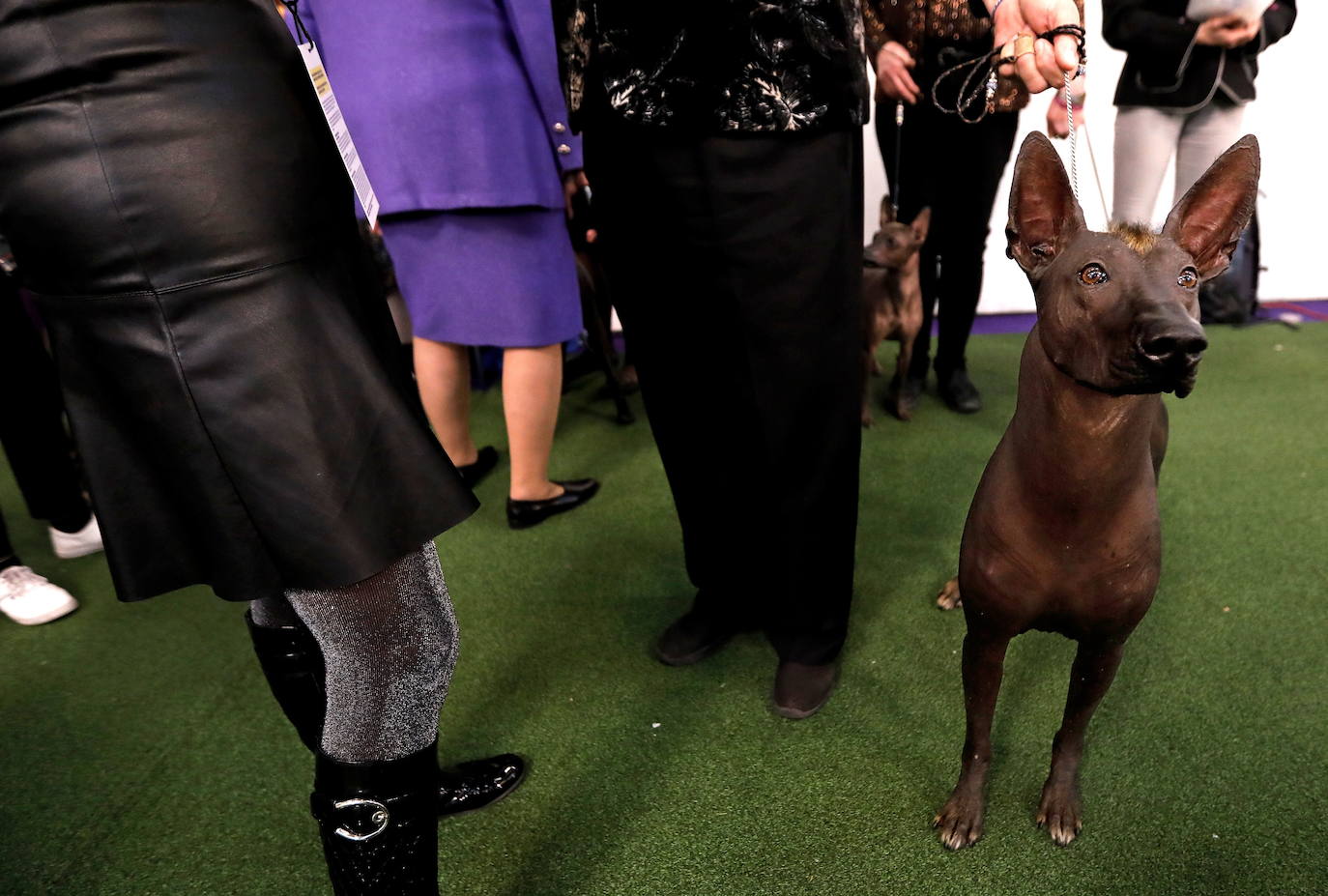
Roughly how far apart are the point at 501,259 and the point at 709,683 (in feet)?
3.93

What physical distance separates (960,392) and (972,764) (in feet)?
6.48

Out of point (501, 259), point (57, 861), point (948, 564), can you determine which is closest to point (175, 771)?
point (57, 861)

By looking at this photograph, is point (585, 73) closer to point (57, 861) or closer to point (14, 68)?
point (14, 68)

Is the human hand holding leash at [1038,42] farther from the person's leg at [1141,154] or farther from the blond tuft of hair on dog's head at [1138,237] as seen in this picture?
the person's leg at [1141,154]

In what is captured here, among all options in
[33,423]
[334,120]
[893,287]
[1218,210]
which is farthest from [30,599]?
[893,287]

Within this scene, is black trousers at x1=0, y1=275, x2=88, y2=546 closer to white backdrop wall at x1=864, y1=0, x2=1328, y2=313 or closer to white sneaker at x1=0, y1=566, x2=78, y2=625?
white sneaker at x1=0, y1=566, x2=78, y2=625

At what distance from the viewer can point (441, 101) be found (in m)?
1.88

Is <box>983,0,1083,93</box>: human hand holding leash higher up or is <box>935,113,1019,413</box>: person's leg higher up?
<box>983,0,1083,93</box>: human hand holding leash

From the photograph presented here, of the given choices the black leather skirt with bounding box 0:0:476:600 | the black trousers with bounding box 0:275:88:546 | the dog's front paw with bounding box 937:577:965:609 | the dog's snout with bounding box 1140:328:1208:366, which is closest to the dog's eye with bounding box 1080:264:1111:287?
the dog's snout with bounding box 1140:328:1208:366

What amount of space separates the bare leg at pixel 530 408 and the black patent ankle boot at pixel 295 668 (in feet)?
4.04

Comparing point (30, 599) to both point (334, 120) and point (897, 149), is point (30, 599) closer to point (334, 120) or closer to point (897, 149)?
point (334, 120)

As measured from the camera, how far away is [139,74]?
61 cm

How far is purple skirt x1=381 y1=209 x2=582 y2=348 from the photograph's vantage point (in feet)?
6.76

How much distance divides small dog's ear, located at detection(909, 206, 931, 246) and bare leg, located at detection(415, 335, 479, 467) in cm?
158
